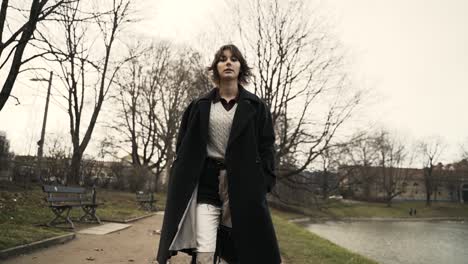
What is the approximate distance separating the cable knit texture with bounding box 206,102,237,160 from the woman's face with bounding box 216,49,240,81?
10.6 inches

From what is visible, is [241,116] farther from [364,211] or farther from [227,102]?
[364,211]

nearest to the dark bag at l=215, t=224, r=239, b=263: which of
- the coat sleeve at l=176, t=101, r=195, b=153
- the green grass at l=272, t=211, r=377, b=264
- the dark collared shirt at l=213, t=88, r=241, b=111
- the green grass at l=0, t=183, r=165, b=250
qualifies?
the coat sleeve at l=176, t=101, r=195, b=153

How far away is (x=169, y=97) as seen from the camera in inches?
1270

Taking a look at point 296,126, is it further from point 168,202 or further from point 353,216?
point 353,216

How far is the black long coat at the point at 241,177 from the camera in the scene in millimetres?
2586

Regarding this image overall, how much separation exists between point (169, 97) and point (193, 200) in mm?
30140

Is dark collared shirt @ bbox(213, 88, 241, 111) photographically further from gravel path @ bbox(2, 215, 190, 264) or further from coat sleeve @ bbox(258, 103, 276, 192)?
gravel path @ bbox(2, 215, 190, 264)

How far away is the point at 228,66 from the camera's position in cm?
299

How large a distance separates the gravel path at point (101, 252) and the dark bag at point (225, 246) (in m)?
3.97

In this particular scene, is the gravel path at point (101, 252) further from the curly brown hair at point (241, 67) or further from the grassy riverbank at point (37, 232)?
the curly brown hair at point (241, 67)

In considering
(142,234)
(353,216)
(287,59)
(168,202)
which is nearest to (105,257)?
(142,234)

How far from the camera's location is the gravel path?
5973 millimetres

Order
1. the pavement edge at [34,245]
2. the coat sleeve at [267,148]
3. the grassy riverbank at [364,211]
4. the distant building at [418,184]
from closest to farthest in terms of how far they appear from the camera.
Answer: the coat sleeve at [267,148] < the pavement edge at [34,245] < the grassy riverbank at [364,211] < the distant building at [418,184]

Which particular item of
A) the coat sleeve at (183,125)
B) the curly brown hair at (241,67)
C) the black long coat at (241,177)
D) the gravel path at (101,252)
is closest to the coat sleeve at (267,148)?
the black long coat at (241,177)
